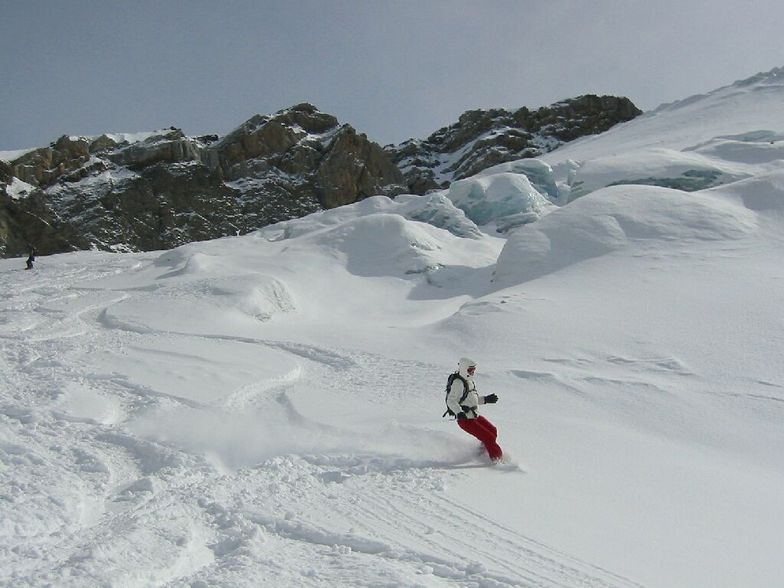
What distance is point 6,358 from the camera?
959cm

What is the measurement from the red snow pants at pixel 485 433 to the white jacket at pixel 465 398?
7 centimetres

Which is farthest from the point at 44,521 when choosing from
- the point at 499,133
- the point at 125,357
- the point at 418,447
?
the point at 499,133

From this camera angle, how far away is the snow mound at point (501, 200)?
32.7m

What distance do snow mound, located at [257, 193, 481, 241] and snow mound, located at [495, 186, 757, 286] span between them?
9359 millimetres

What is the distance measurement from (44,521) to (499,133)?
86280 millimetres

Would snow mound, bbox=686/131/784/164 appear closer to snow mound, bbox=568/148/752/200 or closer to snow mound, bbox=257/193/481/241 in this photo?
snow mound, bbox=568/148/752/200

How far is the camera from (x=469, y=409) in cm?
660

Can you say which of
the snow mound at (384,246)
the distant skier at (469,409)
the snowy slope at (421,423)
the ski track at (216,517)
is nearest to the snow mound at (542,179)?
the snow mound at (384,246)

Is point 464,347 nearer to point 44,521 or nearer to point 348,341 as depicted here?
point 348,341

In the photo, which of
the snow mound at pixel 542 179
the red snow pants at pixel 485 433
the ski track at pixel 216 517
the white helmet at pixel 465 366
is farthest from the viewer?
the snow mound at pixel 542 179

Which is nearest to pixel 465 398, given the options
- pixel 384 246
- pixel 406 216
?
pixel 384 246

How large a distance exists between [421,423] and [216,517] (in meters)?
3.34

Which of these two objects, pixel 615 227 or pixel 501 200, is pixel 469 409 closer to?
pixel 615 227

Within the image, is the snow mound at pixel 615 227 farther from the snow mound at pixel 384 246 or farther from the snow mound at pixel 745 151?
the snow mound at pixel 745 151
